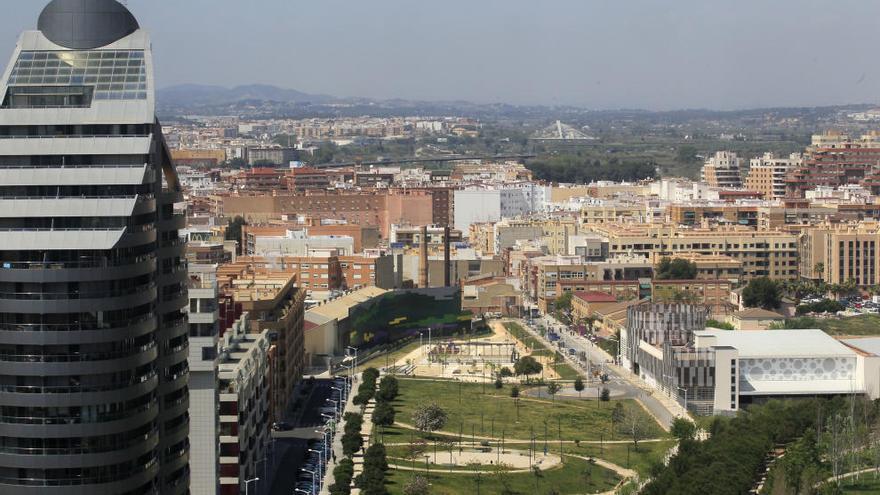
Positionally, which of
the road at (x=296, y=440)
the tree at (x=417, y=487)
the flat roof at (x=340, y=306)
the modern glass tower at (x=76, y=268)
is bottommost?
the road at (x=296, y=440)

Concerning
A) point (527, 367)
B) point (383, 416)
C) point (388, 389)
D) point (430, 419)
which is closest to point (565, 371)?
point (527, 367)

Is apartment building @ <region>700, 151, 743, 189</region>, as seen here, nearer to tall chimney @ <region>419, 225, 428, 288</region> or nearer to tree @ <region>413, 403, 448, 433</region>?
tall chimney @ <region>419, 225, 428, 288</region>

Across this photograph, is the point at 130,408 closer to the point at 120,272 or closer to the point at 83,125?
the point at 120,272

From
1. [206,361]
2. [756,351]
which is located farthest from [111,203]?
[756,351]

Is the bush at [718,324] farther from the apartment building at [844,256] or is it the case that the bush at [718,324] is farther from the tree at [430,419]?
the tree at [430,419]

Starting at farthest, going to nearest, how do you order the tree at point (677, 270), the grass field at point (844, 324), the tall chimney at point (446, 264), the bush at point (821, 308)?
the tall chimney at point (446, 264), the tree at point (677, 270), the bush at point (821, 308), the grass field at point (844, 324)

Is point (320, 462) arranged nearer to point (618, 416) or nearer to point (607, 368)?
point (618, 416)

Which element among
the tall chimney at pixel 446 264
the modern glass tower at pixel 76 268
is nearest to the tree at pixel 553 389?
the tall chimney at pixel 446 264
